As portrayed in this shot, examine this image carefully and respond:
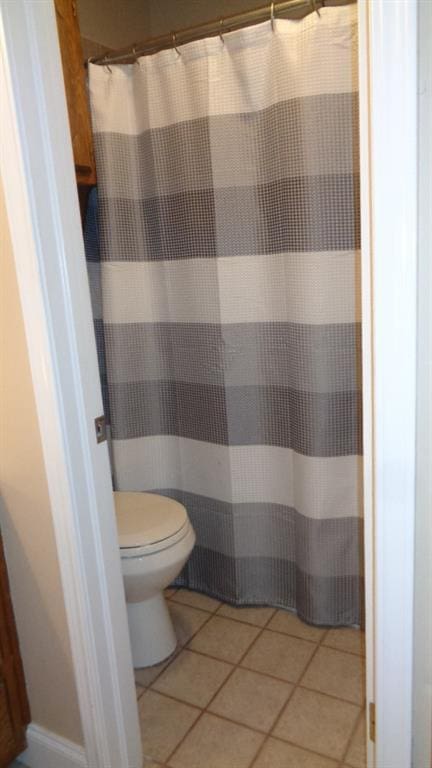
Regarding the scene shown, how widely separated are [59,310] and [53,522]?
47 cm

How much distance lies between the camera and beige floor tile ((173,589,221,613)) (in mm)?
2217

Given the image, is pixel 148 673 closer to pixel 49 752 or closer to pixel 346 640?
pixel 49 752

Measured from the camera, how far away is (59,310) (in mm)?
1197

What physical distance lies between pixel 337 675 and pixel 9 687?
962 mm

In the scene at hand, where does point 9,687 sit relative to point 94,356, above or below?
below

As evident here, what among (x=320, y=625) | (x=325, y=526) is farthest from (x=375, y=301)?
(x=320, y=625)

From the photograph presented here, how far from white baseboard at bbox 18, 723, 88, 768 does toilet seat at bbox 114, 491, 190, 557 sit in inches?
19.0

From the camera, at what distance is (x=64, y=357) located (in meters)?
1.21

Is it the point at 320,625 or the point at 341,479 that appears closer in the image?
the point at 341,479

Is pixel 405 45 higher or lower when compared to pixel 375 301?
higher

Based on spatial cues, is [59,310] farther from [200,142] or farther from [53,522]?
[200,142]

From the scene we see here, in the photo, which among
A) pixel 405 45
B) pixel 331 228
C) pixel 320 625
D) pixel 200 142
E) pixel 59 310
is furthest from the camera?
pixel 320 625

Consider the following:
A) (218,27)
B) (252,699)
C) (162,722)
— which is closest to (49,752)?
(162,722)

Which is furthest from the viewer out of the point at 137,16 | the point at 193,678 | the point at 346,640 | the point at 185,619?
the point at 137,16
